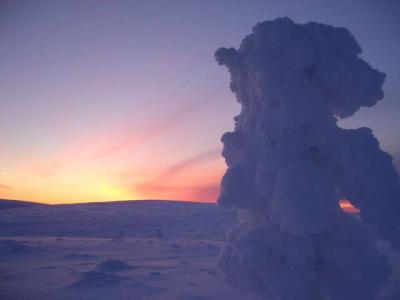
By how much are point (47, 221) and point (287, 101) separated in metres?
54.1

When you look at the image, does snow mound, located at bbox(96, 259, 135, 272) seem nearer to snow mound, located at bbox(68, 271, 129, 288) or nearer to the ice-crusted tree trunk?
snow mound, located at bbox(68, 271, 129, 288)

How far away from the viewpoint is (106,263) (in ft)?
82.3

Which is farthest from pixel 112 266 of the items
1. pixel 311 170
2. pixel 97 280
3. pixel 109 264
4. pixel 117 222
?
pixel 117 222

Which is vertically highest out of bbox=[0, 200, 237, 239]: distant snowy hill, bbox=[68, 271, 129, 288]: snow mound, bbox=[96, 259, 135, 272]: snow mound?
bbox=[0, 200, 237, 239]: distant snowy hill

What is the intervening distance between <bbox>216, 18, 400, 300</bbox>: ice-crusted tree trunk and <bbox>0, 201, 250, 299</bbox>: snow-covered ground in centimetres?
676

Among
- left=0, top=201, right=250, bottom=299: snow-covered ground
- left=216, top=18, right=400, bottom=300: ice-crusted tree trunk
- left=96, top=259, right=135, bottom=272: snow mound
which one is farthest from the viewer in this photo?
left=96, top=259, right=135, bottom=272: snow mound

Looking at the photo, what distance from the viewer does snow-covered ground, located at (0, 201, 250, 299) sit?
19.5 metres

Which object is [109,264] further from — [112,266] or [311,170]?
Result: [311,170]

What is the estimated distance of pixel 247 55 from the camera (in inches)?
538

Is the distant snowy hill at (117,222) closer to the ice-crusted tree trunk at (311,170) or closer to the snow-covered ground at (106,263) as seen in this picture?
the snow-covered ground at (106,263)

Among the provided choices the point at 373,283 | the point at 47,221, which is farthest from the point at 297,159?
the point at 47,221

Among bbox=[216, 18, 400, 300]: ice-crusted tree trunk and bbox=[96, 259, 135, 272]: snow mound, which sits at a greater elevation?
bbox=[216, 18, 400, 300]: ice-crusted tree trunk

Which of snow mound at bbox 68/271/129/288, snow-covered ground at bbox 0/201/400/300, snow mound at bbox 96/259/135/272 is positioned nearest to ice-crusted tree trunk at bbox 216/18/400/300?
snow-covered ground at bbox 0/201/400/300

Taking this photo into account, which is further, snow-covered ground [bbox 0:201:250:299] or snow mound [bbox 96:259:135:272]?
snow mound [bbox 96:259:135:272]
